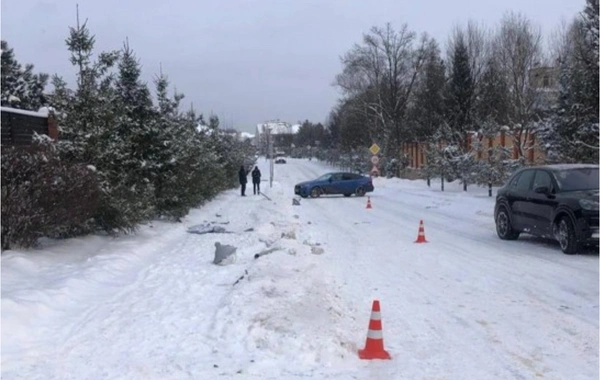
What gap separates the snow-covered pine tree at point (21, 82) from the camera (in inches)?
1395

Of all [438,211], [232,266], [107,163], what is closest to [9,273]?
[232,266]

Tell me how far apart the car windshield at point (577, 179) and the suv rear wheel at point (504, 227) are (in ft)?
6.44

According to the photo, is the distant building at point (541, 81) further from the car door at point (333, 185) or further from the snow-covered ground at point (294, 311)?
the snow-covered ground at point (294, 311)

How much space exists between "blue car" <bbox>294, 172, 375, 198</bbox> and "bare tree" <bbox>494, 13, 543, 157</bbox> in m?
8.66

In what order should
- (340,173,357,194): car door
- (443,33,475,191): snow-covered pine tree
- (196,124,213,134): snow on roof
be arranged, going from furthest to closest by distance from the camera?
1. (443,33,475,191): snow-covered pine tree
2. (340,173,357,194): car door
3. (196,124,213,134): snow on roof

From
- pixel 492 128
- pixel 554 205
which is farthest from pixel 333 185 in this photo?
pixel 554 205

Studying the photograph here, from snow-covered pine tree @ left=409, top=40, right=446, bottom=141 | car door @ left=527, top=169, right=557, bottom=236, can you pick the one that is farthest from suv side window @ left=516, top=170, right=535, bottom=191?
snow-covered pine tree @ left=409, top=40, right=446, bottom=141

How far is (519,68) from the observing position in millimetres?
44469

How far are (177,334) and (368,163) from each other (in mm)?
61410

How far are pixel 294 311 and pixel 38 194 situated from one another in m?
5.29

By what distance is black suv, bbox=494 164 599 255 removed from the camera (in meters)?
12.1

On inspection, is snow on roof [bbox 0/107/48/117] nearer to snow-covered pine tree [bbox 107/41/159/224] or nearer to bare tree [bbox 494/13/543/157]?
snow-covered pine tree [bbox 107/41/159/224]

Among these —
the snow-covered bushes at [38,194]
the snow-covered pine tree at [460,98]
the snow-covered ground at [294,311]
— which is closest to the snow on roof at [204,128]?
the snow-covered pine tree at [460,98]

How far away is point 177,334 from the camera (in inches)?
272
